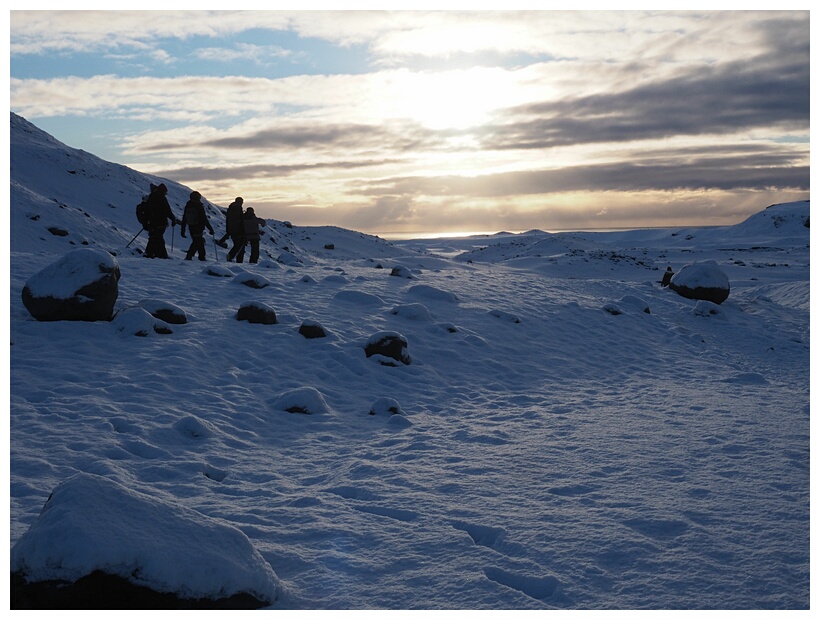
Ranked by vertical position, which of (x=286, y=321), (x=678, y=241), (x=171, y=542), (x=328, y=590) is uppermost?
(x=678, y=241)

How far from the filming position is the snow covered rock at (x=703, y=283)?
1939 centimetres

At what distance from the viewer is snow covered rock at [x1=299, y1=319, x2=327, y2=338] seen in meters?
11.6

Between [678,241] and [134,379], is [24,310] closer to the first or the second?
[134,379]

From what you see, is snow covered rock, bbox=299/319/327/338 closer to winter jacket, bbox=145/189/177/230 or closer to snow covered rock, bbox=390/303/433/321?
snow covered rock, bbox=390/303/433/321

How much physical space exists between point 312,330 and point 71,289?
12.9 ft

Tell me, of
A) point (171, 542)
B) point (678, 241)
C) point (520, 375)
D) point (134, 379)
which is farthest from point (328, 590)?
point (678, 241)

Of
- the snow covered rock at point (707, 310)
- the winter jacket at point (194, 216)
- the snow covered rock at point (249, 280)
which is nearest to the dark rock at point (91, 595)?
the snow covered rock at point (249, 280)

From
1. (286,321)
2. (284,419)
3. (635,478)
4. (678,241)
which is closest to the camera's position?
(635,478)

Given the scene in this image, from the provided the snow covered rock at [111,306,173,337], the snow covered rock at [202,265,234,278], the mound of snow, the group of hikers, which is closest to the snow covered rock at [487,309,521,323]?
the mound of snow

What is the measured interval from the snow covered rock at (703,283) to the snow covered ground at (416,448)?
259 cm

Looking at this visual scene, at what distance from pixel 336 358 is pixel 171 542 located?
269 inches

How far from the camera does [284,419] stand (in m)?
8.48

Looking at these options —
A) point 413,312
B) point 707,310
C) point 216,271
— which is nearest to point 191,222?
point 216,271

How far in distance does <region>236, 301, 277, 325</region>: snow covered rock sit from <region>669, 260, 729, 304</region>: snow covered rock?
13431 millimetres
